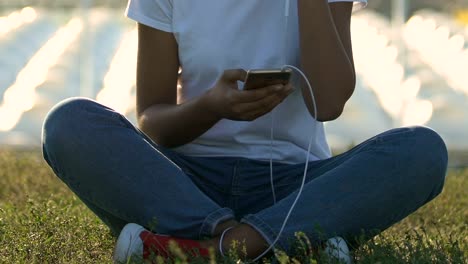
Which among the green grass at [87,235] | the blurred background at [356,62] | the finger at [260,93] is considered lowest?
the blurred background at [356,62]

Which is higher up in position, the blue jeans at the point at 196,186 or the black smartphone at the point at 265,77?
the black smartphone at the point at 265,77

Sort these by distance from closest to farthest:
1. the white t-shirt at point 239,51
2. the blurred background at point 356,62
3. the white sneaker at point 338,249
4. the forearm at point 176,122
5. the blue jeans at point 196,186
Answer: the white sneaker at point 338,249, the blue jeans at point 196,186, the forearm at point 176,122, the white t-shirt at point 239,51, the blurred background at point 356,62

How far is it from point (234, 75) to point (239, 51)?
35cm

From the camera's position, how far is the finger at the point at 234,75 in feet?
10.4

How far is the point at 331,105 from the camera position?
341cm

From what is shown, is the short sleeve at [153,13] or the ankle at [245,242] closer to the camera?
the ankle at [245,242]

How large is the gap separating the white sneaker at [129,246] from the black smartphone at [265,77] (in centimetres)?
45

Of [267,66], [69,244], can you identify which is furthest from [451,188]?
[69,244]

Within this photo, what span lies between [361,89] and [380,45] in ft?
1.21

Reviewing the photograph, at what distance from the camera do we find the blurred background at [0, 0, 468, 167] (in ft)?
25.4

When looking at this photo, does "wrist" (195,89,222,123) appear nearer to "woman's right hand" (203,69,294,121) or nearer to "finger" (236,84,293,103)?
"woman's right hand" (203,69,294,121)

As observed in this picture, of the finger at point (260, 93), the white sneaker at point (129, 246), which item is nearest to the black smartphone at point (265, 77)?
the finger at point (260, 93)

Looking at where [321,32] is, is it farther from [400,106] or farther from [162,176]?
[400,106]

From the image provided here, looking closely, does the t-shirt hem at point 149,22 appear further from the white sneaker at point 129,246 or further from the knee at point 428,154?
the knee at point 428,154
